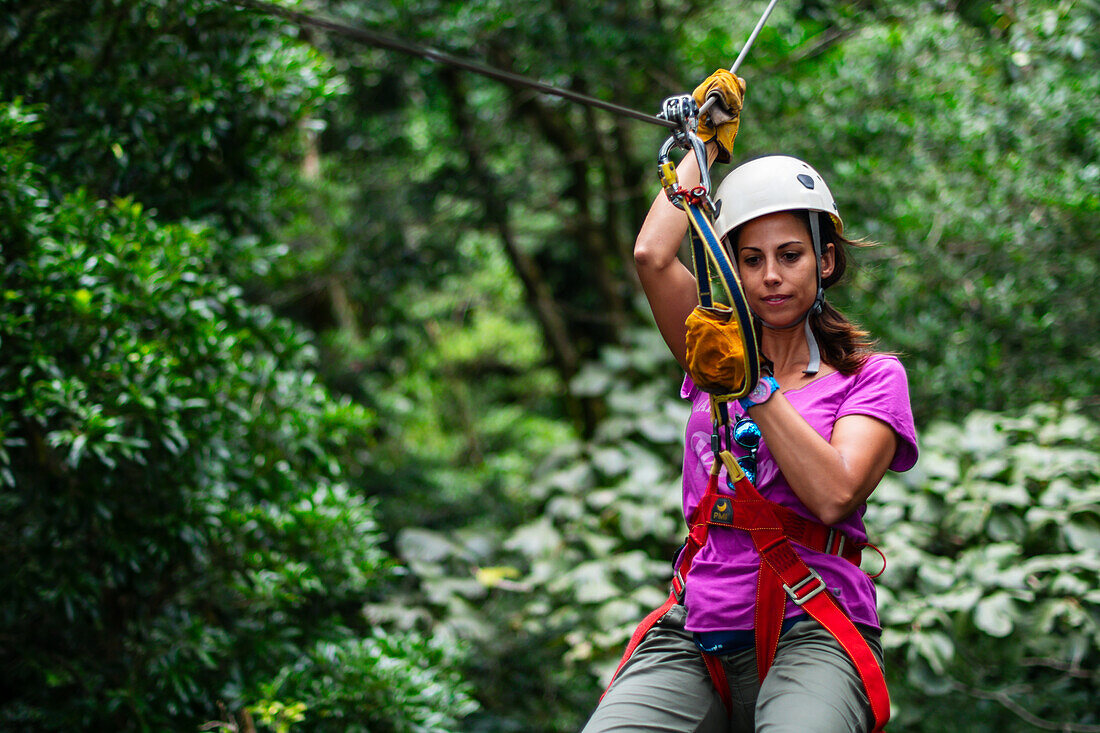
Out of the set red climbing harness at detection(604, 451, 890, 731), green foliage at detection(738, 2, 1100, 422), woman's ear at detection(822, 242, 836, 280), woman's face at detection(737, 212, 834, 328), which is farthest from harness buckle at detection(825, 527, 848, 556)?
green foliage at detection(738, 2, 1100, 422)

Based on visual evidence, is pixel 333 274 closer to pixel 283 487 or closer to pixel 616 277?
pixel 616 277

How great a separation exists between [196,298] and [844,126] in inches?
152

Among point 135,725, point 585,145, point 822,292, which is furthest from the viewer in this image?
point 585,145

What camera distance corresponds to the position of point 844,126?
5.02 metres

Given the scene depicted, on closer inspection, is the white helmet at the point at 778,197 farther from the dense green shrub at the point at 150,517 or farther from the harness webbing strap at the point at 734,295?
the dense green shrub at the point at 150,517

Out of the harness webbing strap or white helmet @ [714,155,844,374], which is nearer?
the harness webbing strap

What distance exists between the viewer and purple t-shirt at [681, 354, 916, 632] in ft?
5.29

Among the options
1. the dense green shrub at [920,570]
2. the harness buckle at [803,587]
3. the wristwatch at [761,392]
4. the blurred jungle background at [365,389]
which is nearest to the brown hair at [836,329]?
the wristwatch at [761,392]

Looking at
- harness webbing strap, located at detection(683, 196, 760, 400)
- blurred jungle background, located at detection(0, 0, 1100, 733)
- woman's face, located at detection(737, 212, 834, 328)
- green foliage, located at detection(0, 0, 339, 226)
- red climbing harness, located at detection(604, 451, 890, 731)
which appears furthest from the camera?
green foliage, located at detection(0, 0, 339, 226)

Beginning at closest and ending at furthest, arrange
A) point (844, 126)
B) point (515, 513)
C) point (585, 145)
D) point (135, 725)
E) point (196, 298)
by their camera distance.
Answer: point (135, 725)
point (196, 298)
point (844, 126)
point (515, 513)
point (585, 145)

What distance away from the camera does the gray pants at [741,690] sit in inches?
58.8

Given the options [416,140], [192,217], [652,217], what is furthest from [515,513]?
[652,217]

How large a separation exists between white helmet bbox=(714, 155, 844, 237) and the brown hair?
1.4 inches

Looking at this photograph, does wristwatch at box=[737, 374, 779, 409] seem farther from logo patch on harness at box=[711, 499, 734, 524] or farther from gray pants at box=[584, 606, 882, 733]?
gray pants at box=[584, 606, 882, 733]
